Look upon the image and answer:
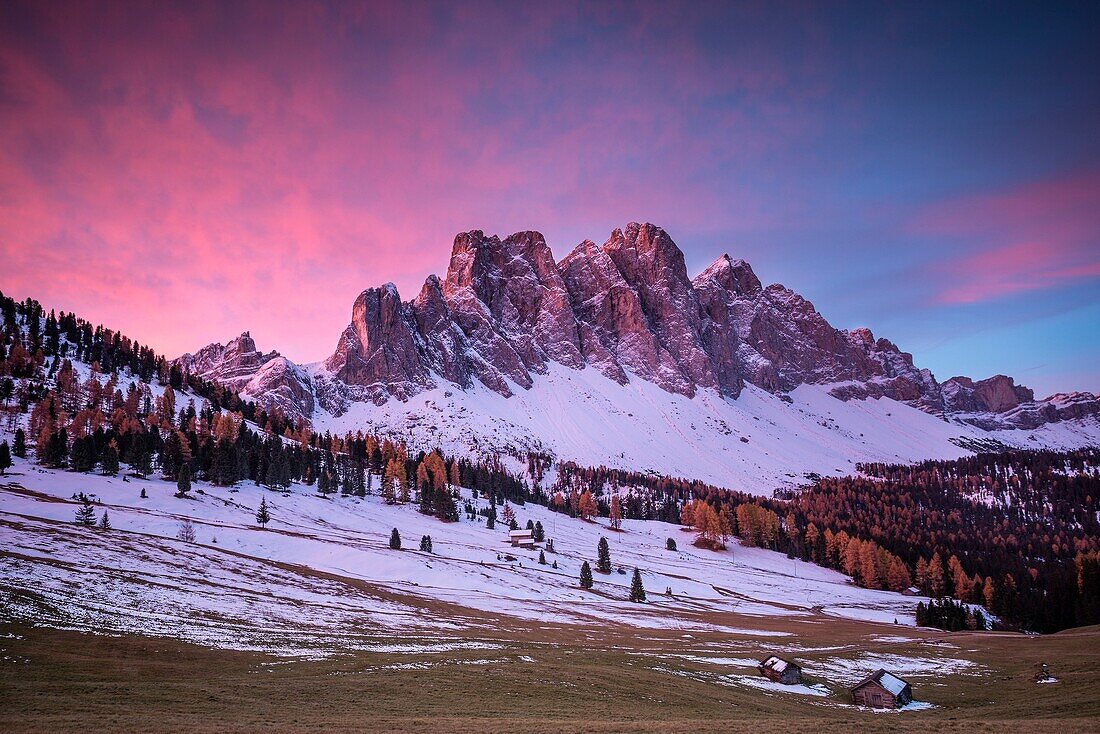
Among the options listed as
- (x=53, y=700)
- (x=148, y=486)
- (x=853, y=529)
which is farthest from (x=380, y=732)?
(x=853, y=529)

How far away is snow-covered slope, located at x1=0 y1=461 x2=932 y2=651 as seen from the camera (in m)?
46.1

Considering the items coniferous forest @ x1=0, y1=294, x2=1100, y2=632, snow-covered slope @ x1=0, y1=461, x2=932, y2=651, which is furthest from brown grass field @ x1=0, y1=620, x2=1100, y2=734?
coniferous forest @ x1=0, y1=294, x2=1100, y2=632

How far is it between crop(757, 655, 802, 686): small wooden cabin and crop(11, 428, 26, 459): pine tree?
144796mm

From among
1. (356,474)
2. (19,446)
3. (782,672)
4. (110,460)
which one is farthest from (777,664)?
(19,446)

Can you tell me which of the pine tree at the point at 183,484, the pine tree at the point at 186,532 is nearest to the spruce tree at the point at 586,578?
the pine tree at the point at 186,532

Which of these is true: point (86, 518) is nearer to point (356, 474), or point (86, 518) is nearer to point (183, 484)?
point (183, 484)

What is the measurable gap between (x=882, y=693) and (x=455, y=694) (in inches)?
1065

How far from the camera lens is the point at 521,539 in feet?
433

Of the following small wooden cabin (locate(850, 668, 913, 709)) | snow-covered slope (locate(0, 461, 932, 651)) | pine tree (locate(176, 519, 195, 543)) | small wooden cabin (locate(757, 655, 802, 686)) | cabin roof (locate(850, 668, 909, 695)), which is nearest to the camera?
small wooden cabin (locate(850, 668, 913, 709))

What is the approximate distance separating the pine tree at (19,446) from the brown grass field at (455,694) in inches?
4540

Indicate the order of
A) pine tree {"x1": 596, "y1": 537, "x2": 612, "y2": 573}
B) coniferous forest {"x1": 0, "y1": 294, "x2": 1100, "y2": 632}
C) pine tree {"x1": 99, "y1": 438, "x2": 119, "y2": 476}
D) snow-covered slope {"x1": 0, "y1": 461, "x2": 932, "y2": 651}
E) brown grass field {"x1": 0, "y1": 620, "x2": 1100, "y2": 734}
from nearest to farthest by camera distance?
1. brown grass field {"x1": 0, "y1": 620, "x2": 1100, "y2": 734}
2. snow-covered slope {"x1": 0, "y1": 461, "x2": 932, "y2": 651}
3. coniferous forest {"x1": 0, "y1": 294, "x2": 1100, "y2": 632}
4. pine tree {"x1": 99, "y1": 438, "x2": 119, "y2": 476}
5. pine tree {"x1": 596, "y1": 537, "x2": 612, "y2": 573}

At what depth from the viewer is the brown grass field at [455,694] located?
75.8 feet

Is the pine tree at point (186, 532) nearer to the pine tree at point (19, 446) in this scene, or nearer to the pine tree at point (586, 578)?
the pine tree at point (586, 578)

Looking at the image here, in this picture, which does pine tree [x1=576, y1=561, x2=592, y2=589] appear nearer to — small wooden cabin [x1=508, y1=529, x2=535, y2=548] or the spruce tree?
the spruce tree
